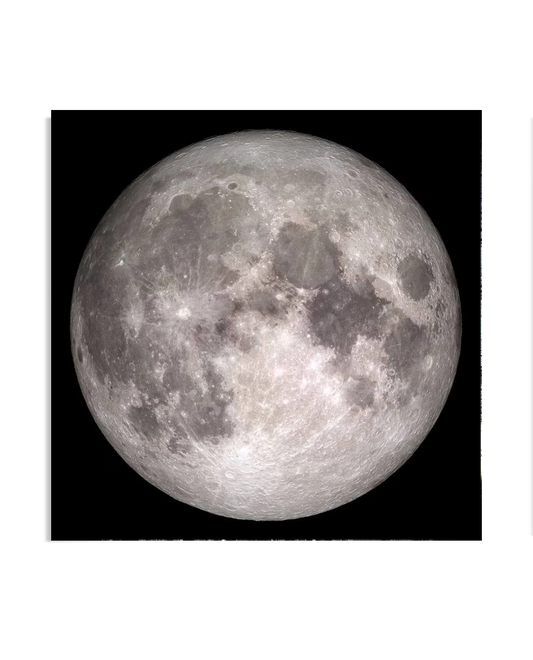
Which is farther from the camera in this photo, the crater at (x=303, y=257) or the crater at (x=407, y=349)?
the crater at (x=407, y=349)

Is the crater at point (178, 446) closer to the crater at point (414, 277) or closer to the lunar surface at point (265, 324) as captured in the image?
the lunar surface at point (265, 324)

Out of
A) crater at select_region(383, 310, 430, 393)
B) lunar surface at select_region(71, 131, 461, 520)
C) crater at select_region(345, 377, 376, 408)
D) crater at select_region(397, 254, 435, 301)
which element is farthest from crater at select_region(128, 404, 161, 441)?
crater at select_region(397, 254, 435, 301)

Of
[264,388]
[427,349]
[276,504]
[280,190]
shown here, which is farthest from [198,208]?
[276,504]

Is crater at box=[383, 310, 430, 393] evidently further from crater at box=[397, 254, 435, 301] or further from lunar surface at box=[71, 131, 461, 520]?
crater at box=[397, 254, 435, 301]

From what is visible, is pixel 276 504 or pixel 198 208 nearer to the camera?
pixel 198 208

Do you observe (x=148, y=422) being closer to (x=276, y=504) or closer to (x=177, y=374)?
(x=177, y=374)

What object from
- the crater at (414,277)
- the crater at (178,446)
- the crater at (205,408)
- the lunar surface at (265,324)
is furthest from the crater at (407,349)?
the crater at (178,446)
